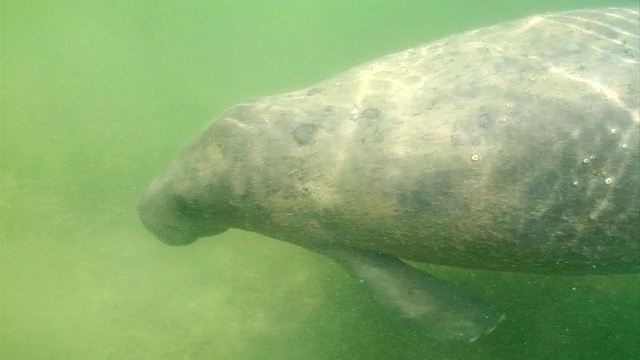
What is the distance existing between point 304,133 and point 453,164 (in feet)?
3.85

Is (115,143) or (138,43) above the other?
(138,43)

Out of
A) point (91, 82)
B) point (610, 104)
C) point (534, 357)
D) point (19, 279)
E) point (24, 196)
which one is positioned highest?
point (610, 104)

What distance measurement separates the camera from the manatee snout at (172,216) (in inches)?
174

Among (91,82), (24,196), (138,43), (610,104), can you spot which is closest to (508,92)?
→ (610,104)

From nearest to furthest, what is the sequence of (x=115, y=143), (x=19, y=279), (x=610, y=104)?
(x=610, y=104) → (x=19, y=279) → (x=115, y=143)

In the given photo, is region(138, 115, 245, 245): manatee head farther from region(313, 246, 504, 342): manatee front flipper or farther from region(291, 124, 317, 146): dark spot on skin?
region(313, 246, 504, 342): manatee front flipper

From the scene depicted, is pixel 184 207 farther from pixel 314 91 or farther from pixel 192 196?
pixel 314 91

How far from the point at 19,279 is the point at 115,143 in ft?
9.08

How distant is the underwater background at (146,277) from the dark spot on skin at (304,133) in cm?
188

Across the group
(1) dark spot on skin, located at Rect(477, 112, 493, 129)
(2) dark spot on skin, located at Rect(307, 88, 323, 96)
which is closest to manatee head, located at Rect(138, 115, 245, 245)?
(2) dark spot on skin, located at Rect(307, 88, 323, 96)

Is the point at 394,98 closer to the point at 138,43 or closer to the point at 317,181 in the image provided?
the point at 317,181

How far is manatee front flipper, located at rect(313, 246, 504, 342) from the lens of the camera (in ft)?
12.5

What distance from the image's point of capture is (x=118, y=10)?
518 inches

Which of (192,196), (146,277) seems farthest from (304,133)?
(146,277)
